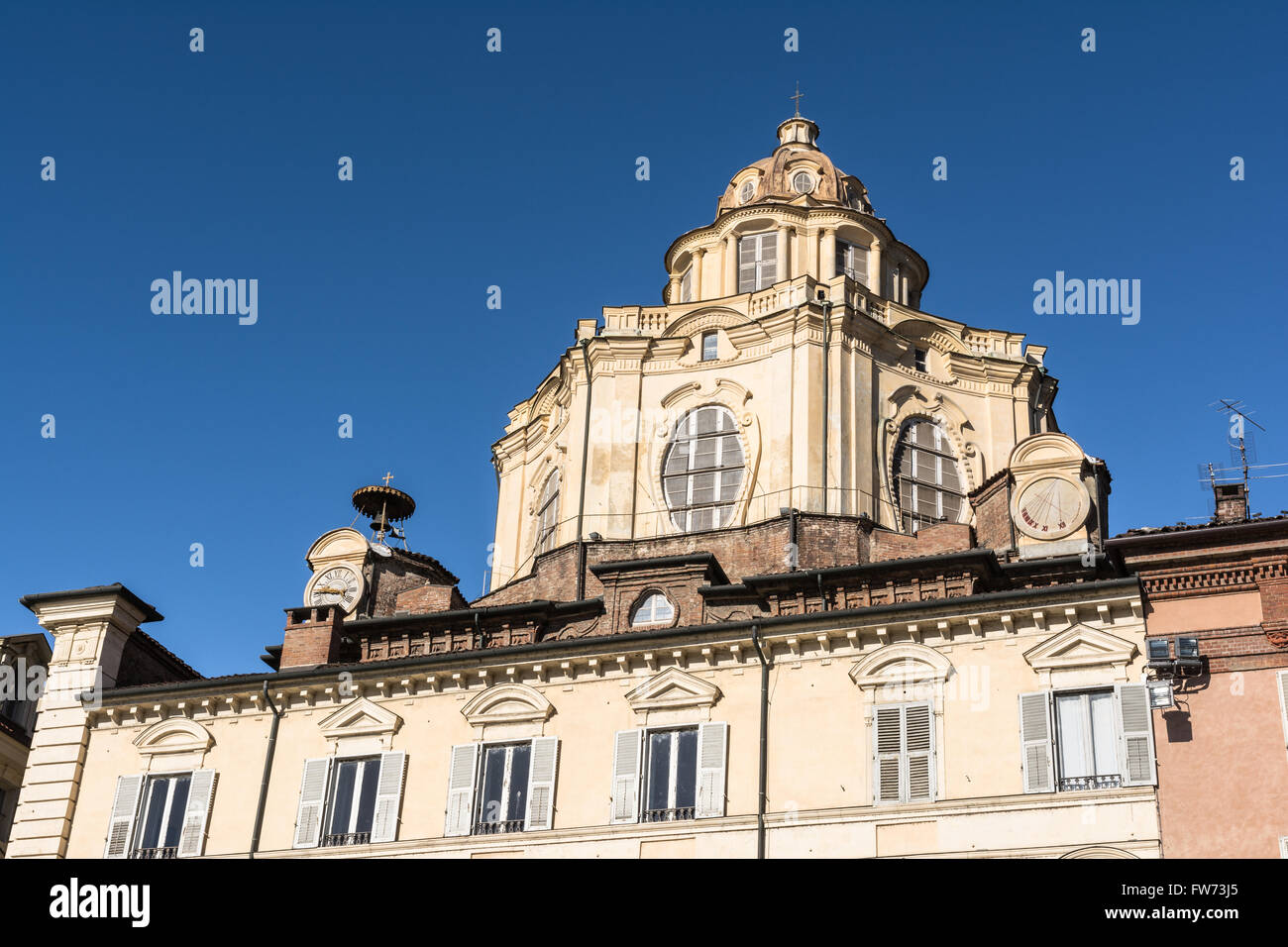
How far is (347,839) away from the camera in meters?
30.7

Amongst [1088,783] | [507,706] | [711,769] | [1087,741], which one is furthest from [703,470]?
[1088,783]

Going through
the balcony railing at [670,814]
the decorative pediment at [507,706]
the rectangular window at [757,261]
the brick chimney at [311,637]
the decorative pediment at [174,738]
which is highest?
the rectangular window at [757,261]

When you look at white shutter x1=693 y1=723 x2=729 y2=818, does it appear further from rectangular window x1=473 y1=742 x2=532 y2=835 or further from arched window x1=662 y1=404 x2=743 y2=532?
arched window x1=662 y1=404 x2=743 y2=532

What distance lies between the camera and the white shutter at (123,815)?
105 ft

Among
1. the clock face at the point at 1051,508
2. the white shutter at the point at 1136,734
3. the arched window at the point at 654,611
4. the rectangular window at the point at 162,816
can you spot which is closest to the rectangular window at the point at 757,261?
the clock face at the point at 1051,508

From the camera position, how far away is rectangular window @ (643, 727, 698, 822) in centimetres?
2898

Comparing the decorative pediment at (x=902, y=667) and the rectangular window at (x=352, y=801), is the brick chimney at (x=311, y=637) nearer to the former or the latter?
the rectangular window at (x=352, y=801)

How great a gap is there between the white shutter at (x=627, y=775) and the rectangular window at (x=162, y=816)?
28.3 ft

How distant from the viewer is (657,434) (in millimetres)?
42969

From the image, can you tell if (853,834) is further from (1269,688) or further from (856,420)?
(856,420)

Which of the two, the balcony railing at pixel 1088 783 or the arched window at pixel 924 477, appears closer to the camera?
the balcony railing at pixel 1088 783

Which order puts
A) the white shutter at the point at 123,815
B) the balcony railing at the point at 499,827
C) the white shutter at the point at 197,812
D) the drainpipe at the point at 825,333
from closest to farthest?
the balcony railing at the point at 499,827 → the white shutter at the point at 197,812 → the white shutter at the point at 123,815 → the drainpipe at the point at 825,333

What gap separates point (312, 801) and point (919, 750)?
11259 mm

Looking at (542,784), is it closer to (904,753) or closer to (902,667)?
(904,753)
